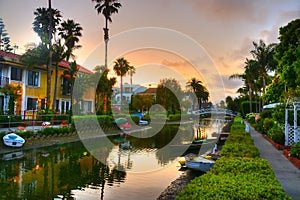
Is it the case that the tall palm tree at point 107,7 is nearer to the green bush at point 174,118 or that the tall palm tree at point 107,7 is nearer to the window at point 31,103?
the window at point 31,103

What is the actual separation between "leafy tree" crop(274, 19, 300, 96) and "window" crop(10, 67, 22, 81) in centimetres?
2642

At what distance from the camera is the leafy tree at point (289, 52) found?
46.8 feet

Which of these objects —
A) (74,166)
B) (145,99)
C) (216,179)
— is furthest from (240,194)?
(145,99)

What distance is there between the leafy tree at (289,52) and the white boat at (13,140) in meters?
16.2

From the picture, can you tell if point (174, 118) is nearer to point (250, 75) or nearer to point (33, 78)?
point (250, 75)

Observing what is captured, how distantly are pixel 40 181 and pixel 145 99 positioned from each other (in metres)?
51.8

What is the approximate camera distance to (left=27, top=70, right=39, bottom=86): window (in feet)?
114

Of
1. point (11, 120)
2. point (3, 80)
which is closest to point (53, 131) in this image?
point (11, 120)

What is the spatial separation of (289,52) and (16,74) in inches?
1090

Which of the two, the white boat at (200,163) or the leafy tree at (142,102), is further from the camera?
the leafy tree at (142,102)

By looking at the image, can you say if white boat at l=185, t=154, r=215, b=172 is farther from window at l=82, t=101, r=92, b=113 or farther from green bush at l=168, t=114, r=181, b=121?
green bush at l=168, t=114, r=181, b=121

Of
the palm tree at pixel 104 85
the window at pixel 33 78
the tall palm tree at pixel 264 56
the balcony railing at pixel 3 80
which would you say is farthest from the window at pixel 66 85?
the tall palm tree at pixel 264 56

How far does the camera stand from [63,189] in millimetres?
11914

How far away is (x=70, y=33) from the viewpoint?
130 feet
